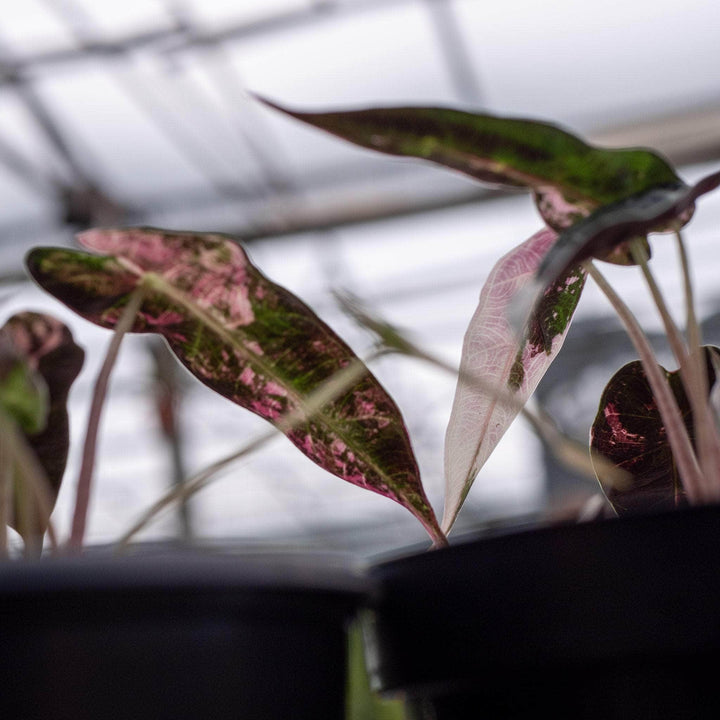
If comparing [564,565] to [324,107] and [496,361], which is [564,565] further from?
[324,107]

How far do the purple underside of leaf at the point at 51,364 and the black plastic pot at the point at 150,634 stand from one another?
23 cm

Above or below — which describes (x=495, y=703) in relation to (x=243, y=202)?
below

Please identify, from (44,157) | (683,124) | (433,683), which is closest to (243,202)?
(44,157)

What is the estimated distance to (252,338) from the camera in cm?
46

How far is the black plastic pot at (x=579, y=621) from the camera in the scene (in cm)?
31

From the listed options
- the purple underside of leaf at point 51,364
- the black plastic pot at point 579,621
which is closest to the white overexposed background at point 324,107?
the purple underside of leaf at point 51,364

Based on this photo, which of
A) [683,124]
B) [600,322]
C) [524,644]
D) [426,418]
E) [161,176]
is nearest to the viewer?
[524,644]

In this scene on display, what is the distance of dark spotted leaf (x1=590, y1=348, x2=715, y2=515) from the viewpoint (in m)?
0.46

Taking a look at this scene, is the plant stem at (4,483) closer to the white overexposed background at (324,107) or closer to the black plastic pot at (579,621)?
the black plastic pot at (579,621)

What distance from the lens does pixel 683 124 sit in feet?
14.4

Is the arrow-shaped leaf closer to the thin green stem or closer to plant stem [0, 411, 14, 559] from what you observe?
the thin green stem

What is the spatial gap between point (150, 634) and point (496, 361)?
212 mm

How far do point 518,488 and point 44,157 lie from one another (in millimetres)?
4891

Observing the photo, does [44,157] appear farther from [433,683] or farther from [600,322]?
[433,683]
